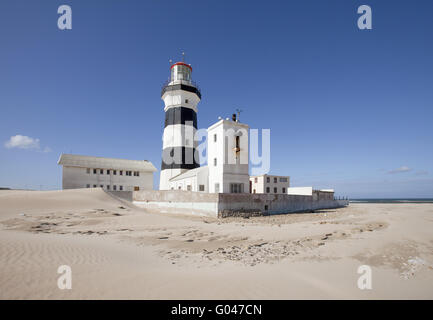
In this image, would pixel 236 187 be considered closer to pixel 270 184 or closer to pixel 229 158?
pixel 229 158

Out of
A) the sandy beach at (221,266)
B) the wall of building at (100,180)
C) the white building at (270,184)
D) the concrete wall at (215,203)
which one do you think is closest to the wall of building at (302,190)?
the white building at (270,184)

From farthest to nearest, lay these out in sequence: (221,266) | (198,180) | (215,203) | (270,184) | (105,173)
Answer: (270,184) → (105,173) → (198,180) → (215,203) → (221,266)

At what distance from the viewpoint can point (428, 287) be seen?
4887 millimetres

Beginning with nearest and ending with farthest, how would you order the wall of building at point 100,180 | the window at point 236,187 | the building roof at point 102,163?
the window at point 236,187
the wall of building at point 100,180
the building roof at point 102,163

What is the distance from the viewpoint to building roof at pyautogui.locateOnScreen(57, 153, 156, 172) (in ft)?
102

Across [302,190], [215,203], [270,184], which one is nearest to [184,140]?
[215,203]

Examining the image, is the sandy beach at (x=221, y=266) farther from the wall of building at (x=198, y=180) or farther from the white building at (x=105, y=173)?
the white building at (x=105, y=173)

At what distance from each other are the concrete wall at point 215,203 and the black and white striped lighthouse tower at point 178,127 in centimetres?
796

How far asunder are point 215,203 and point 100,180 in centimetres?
2332

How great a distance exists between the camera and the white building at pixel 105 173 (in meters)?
30.8

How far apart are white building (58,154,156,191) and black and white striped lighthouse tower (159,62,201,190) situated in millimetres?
4191

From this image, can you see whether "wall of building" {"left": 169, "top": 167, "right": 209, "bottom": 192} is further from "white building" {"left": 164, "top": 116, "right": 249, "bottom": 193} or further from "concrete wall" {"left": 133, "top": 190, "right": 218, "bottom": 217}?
"concrete wall" {"left": 133, "top": 190, "right": 218, "bottom": 217}

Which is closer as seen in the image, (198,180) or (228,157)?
(228,157)

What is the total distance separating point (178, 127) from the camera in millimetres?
31859
